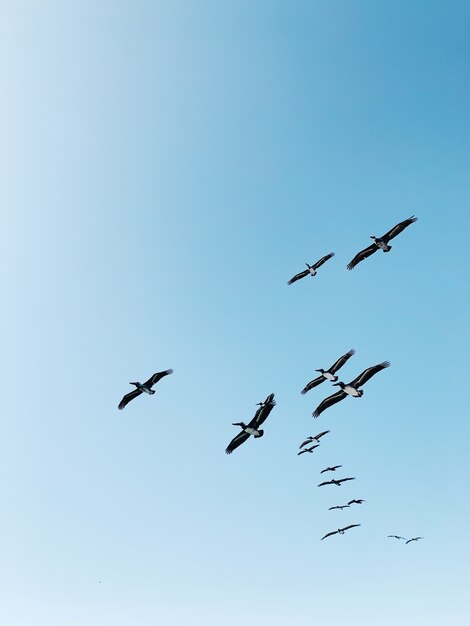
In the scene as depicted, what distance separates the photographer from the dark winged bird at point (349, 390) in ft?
109

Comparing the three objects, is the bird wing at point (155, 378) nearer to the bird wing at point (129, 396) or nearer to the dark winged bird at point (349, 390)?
the bird wing at point (129, 396)

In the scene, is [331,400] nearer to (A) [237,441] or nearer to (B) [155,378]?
(A) [237,441]

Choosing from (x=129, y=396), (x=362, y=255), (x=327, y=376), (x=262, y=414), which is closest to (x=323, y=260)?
(x=362, y=255)

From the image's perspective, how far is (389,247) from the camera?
133 feet

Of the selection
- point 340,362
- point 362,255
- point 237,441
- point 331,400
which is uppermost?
point 362,255

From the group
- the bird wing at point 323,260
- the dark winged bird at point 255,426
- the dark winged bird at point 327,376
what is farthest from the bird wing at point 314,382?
the bird wing at point 323,260

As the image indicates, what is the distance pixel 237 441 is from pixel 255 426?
155cm

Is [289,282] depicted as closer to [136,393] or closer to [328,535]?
[136,393]

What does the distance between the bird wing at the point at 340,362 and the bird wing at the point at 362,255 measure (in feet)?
27.9

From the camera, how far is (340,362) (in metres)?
35.2

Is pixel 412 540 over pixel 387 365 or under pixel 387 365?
under

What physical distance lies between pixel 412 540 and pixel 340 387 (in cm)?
3494

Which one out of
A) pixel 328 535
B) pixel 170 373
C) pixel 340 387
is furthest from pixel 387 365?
pixel 328 535

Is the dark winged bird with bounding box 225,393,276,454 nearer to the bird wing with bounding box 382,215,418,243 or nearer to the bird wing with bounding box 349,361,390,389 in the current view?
the bird wing with bounding box 349,361,390,389
